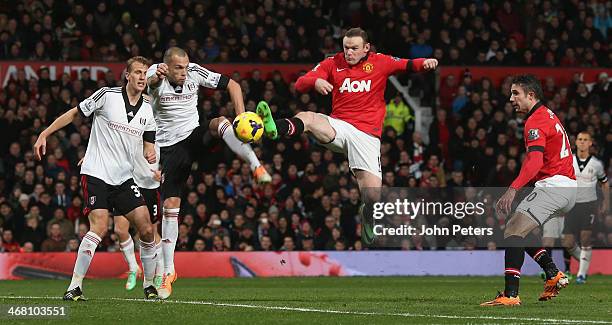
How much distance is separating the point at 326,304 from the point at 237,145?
195cm

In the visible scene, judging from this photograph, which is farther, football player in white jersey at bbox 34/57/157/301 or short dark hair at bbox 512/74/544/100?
football player in white jersey at bbox 34/57/157/301

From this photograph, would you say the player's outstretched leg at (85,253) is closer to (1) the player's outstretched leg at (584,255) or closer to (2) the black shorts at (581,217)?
(1) the player's outstretched leg at (584,255)

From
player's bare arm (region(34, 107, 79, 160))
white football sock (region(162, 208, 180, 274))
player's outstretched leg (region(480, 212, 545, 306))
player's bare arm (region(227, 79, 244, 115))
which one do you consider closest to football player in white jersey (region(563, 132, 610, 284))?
player's outstretched leg (region(480, 212, 545, 306))

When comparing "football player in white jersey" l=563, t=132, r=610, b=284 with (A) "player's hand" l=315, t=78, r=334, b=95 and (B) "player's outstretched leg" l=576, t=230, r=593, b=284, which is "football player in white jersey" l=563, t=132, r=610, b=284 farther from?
(A) "player's hand" l=315, t=78, r=334, b=95

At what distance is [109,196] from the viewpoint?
42.0 ft

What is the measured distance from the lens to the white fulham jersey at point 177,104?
1355 centimetres

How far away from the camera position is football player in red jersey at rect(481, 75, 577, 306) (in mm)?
12086

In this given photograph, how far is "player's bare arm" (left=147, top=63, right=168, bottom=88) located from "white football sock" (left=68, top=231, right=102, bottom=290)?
1823 mm

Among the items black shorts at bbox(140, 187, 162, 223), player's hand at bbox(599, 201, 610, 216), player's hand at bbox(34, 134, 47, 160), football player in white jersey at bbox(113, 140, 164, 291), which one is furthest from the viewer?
player's hand at bbox(599, 201, 610, 216)

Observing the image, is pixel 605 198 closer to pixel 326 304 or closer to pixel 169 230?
pixel 326 304

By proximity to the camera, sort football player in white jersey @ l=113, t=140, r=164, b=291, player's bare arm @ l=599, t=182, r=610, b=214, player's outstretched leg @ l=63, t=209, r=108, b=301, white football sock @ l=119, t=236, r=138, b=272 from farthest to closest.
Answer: player's bare arm @ l=599, t=182, r=610, b=214
white football sock @ l=119, t=236, r=138, b=272
football player in white jersey @ l=113, t=140, r=164, b=291
player's outstretched leg @ l=63, t=209, r=108, b=301

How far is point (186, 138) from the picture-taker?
13578mm

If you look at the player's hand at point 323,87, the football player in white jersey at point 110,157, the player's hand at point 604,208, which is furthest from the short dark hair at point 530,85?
the player's hand at point 604,208

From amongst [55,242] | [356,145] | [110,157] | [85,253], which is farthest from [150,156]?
[55,242]
